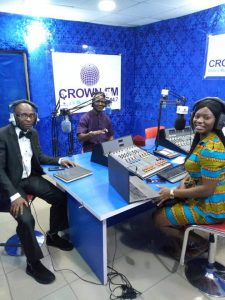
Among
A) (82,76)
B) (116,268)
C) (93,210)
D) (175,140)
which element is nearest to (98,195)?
(93,210)

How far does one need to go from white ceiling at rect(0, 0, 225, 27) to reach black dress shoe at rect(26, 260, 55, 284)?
109 inches

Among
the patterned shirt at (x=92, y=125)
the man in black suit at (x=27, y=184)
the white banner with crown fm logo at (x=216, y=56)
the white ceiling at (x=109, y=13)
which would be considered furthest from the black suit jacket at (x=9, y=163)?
the white banner with crown fm logo at (x=216, y=56)

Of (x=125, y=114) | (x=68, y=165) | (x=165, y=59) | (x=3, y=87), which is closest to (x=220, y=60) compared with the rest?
(x=165, y=59)

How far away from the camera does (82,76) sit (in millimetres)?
3984

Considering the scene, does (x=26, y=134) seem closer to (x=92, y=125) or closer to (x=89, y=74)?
(x=92, y=125)

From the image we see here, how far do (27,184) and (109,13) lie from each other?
265 cm

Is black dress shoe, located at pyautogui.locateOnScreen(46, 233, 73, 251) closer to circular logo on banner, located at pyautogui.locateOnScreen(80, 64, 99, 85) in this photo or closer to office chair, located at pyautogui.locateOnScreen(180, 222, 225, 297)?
office chair, located at pyautogui.locateOnScreen(180, 222, 225, 297)

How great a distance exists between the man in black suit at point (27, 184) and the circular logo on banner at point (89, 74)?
2.19 m

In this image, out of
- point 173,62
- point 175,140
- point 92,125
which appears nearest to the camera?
point 175,140

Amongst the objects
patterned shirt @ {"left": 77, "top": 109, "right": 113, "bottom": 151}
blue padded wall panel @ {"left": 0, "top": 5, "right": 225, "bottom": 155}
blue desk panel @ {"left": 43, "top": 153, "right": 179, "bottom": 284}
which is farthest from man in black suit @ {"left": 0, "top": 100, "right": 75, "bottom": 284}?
blue padded wall panel @ {"left": 0, "top": 5, "right": 225, "bottom": 155}

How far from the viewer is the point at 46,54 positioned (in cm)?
362

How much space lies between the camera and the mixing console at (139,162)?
71.0 inches

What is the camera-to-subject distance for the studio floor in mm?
1647

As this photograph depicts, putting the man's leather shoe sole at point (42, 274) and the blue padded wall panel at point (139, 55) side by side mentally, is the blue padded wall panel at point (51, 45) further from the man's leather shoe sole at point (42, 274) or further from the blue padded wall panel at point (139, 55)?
the man's leather shoe sole at point (42, 274)
